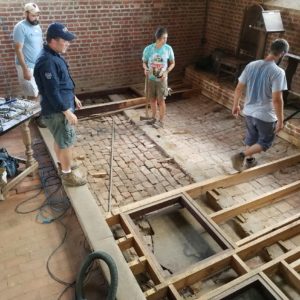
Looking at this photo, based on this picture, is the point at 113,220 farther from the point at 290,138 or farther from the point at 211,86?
the point at 211,86

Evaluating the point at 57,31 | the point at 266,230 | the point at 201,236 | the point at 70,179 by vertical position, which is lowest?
the point at 201,236

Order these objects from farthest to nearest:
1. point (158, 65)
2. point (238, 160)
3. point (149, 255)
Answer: point (158, 65), point (238, 160), point (149, 255)

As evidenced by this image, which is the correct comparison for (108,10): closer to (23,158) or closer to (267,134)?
(23,158)

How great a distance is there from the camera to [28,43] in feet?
15.7

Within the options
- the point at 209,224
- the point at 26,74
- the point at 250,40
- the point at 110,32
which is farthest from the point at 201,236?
the point at 110,32

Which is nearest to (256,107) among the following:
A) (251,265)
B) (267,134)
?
(267,134)

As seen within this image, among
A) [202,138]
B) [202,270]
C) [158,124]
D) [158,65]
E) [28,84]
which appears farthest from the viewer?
[158,124]

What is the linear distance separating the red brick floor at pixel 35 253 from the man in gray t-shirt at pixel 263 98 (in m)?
2.38

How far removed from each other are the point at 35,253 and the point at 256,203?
2.57 meters

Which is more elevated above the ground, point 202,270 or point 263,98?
point 263,98

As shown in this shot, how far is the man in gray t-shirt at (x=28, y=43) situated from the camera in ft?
15.1

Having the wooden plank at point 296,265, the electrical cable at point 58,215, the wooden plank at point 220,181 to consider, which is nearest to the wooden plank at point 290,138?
the wooden plank at point 220,181

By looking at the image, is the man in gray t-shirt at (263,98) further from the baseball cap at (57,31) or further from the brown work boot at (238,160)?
the baseball cap at (57,31)

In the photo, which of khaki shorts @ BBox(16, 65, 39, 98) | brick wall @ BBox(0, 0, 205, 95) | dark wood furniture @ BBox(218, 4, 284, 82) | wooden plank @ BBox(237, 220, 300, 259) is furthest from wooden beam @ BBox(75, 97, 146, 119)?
wooden plank @ BBox(237, 220, 300, 259)
